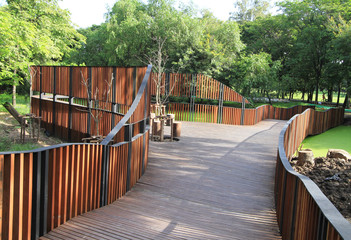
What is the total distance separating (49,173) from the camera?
4.02m

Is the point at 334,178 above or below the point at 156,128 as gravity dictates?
below

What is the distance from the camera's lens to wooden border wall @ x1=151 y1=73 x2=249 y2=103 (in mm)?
19156

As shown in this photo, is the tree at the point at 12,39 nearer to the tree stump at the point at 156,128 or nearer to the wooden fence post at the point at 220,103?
the tree stump at the point at 156,128

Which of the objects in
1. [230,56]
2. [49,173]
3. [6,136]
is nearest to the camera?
[49,173]

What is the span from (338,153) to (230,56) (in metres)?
17.3

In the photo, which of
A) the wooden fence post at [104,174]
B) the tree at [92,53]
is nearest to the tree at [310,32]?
the tree at [92,53]

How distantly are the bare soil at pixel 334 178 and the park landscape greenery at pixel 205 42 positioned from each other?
1268cm

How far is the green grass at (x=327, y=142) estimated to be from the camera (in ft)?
48.6

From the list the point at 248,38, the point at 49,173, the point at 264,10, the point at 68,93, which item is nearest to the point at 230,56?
the point at 248,38

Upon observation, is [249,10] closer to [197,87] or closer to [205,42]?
[205,42]

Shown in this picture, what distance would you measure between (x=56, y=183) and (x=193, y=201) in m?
2.93

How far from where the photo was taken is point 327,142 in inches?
637

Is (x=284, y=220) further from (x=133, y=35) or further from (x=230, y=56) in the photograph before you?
(x=133, y=35)


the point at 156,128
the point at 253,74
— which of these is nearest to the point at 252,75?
the point at 253,74
